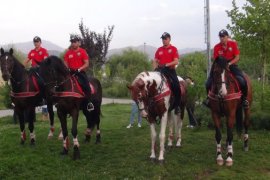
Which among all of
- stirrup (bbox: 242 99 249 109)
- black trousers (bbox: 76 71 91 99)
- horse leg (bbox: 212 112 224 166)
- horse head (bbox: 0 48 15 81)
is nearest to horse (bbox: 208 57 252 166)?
horse leg (bbox: 212 112 224 166)

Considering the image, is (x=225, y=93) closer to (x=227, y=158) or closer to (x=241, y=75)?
(x=241, y=75)

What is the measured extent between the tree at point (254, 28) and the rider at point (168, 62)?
5189 mm

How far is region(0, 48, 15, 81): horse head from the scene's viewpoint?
8992 mm

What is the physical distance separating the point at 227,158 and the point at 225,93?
1523 mm

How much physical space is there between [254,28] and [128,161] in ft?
24.6

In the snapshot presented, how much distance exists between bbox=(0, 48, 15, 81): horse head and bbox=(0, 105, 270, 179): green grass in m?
2.06

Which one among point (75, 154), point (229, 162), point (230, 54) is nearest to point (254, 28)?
point (230, 54)

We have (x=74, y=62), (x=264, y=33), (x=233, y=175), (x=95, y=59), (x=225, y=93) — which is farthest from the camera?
(x=95, y=59)

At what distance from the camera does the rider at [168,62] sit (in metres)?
8.81

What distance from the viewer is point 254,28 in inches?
510

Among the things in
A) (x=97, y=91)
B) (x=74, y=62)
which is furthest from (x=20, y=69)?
(x=97, y=91)

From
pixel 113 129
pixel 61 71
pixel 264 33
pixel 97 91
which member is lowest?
pixel 113 129

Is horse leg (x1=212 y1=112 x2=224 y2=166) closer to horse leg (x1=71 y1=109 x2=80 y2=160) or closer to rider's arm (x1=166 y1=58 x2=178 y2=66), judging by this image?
rider's arm (x1=166 y1=58 x2=178 y2=66)

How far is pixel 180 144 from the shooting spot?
10.2 m
